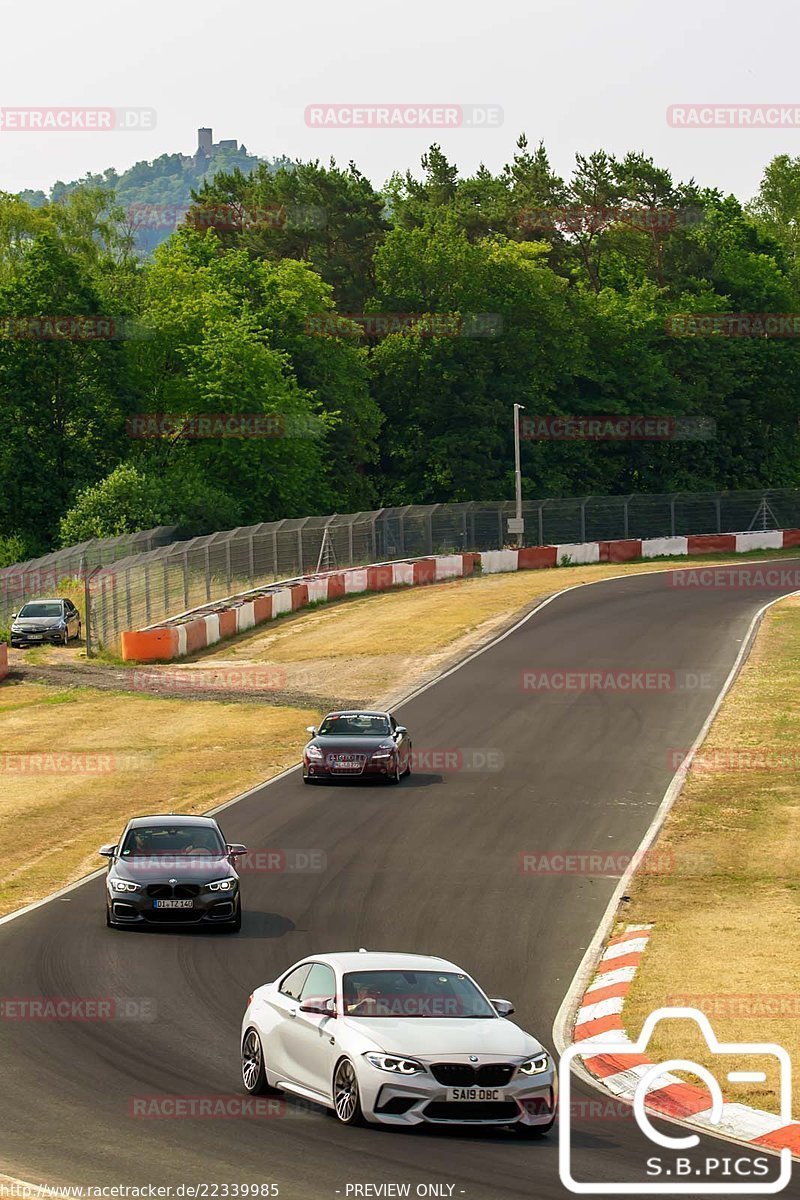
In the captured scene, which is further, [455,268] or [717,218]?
[717,218]

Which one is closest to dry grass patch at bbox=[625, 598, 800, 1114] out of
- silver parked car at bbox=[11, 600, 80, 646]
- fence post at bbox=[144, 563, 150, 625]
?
fence post at bbox=[144, 563, 150, 625]

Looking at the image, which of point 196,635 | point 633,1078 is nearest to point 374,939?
point 633,1078

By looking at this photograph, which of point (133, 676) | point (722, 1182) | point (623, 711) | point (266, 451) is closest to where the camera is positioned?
point (722, 1182)

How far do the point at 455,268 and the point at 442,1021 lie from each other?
89.6 m

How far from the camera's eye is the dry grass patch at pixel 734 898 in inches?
715

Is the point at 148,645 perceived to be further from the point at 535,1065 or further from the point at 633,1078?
the point at 535,1065

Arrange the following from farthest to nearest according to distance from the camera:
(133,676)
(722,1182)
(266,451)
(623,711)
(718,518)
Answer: (718,518) → (266,451) → (133,676) → (623,711) → (722,1182)

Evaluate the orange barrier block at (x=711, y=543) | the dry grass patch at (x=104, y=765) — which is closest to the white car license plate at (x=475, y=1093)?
the dry grass patch at (x=104, y=765)

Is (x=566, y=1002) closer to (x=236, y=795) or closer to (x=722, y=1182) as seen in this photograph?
(x=722, y=1182)

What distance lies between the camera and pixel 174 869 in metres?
23.0

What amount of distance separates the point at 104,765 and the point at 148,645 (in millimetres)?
17524

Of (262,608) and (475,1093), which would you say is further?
(262,608)

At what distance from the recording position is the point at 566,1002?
19344 millimetres

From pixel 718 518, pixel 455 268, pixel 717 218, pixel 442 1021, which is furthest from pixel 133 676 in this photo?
pixel 717 218
